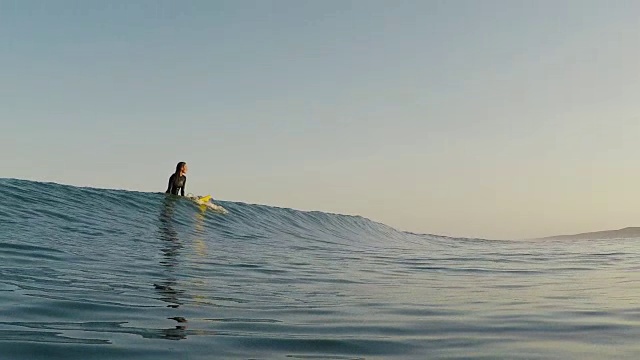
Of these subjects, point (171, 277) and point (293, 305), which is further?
point (171, 277)

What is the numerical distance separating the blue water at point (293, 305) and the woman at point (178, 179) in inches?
341

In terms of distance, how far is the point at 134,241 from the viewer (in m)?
10.4

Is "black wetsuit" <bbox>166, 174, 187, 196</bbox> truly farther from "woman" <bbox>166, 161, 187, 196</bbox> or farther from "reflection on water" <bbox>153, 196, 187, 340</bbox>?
"reflection on water" <bbox>153, 196, 187, 340</bbox>

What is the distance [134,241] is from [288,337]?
7.89 meters

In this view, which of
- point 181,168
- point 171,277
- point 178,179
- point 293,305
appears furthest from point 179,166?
point 293,305

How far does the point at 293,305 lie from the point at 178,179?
15.1 metres

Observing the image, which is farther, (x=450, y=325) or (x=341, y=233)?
(x=341, y=233)

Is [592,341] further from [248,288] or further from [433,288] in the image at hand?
[248,288]

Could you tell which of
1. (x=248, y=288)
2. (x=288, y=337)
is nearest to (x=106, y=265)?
(x=248, y=288)

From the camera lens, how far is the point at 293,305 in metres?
4.45

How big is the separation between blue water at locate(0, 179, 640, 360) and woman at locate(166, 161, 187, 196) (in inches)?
341

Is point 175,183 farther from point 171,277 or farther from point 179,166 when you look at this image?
point 171,277

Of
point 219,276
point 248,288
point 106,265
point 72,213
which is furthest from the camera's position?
point 72,213

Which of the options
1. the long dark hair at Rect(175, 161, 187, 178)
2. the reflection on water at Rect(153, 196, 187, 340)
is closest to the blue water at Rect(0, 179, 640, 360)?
the reflection on water at Rect(153, 196, 187, 340)
